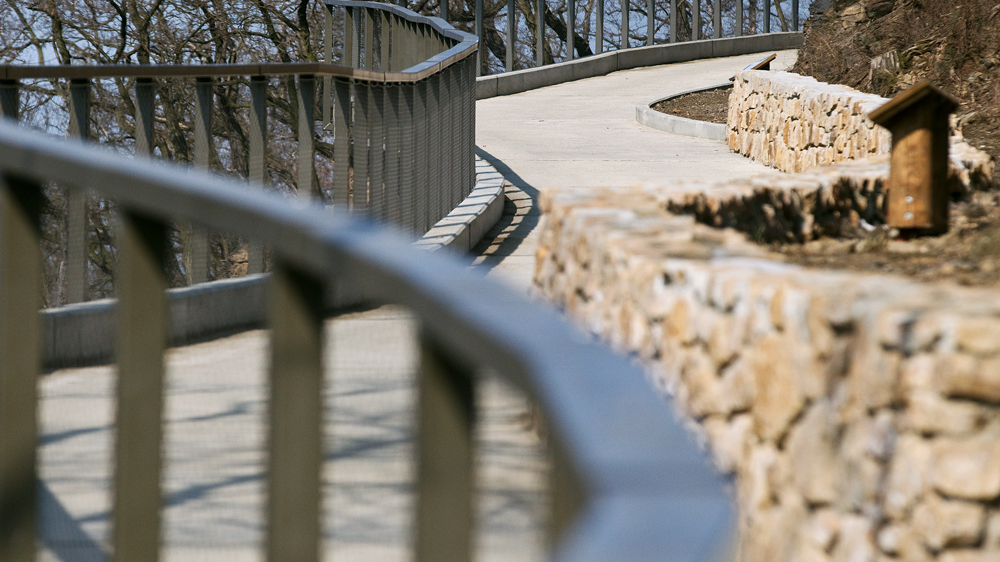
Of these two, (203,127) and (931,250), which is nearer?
(931,250)

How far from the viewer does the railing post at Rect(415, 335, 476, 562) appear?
3.42 feet

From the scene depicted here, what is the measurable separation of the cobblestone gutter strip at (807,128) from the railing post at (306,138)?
3.82 meters

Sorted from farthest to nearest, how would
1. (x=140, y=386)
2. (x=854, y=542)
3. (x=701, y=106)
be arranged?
1. (x=701, y=106)
2. (x=854, y=542)
3. (x=140, y=386)

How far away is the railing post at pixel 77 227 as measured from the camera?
5.30 metres

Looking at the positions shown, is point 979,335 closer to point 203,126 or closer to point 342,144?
point 203,126

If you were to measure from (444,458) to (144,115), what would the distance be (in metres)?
5.36

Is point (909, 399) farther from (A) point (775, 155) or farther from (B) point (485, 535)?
(A) point (775, 155)

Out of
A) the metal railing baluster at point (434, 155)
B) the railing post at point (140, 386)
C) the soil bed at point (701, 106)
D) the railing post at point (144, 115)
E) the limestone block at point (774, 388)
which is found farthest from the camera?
the soil bed at point (701, 106)

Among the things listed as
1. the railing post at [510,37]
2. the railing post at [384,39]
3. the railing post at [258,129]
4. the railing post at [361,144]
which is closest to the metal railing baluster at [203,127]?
the railing post at [258,129]

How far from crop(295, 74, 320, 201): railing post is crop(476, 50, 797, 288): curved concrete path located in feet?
5.15

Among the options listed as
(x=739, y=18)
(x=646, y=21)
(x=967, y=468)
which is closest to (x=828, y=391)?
(x=967, y=468)

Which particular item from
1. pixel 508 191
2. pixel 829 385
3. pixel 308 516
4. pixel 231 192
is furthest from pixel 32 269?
pixel 508 191

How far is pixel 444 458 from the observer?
105 centimetres

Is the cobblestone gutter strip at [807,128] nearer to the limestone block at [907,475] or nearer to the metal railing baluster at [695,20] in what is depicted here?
the limestone block at [907,475]
